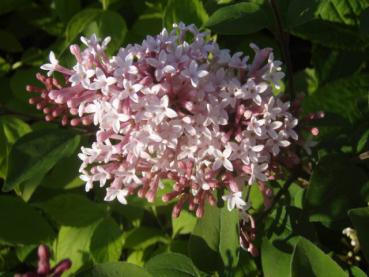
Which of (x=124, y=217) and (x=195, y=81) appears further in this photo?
(x=124, y=217)

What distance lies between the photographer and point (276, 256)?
59.7 inches

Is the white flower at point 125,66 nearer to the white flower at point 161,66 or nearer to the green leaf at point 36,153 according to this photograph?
the white flower at point 161,66

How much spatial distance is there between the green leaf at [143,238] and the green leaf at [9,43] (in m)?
1.02

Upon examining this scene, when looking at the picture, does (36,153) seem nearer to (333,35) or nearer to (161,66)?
(161,66)

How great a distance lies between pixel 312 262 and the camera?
48.8 inches

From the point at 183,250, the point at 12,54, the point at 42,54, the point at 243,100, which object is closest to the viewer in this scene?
the point at 243,100

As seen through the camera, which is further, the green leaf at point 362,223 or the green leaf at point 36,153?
the green leaf at point 36,153

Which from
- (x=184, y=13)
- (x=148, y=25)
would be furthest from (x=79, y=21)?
(x=184, y=13)

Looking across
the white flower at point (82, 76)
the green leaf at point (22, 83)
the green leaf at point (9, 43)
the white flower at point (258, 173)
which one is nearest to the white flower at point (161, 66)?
the white flower at point (82, 76)

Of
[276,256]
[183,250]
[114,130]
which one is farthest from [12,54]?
[276,256]

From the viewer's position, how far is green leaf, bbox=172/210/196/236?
6.60ft

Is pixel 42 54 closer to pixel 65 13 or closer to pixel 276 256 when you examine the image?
pixel 65 13

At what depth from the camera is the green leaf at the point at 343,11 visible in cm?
206

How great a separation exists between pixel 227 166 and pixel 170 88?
230 millimetres
